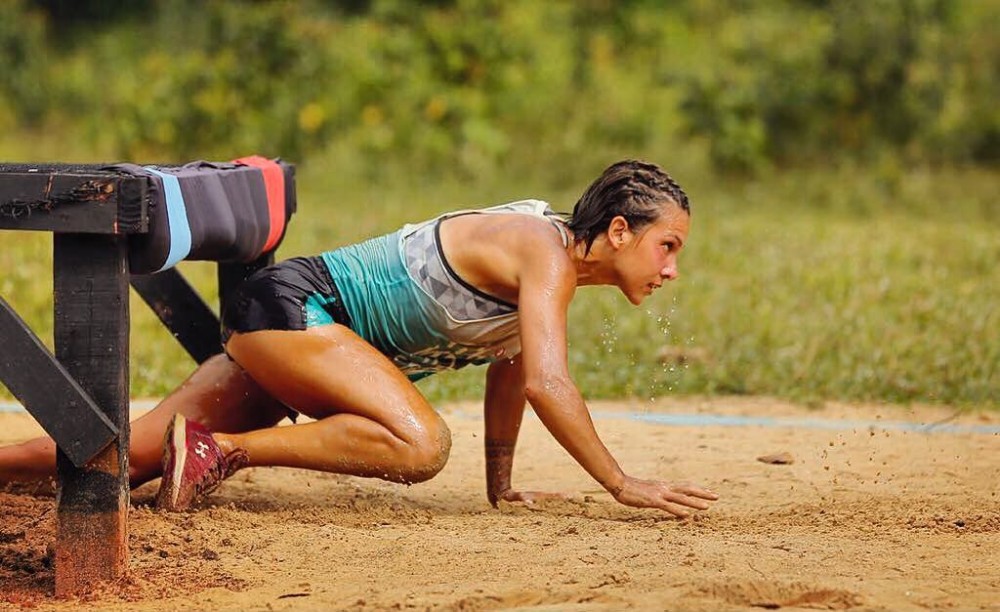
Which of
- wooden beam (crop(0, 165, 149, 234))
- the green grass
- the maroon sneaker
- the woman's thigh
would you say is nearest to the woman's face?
the woman's thigh

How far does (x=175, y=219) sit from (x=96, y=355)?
0.43 m

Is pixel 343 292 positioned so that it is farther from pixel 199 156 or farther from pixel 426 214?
pixel 199 156

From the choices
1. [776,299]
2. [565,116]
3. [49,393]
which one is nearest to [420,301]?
[49,393]

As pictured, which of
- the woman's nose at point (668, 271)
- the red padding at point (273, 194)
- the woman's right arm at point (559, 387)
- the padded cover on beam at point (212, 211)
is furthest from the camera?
the red padding at point (273, 194)

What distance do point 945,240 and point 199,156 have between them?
6645mm

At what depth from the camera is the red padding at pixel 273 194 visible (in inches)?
185

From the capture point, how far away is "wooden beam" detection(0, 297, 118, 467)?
349cm

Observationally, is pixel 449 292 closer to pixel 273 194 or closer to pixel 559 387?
pixel 559 387

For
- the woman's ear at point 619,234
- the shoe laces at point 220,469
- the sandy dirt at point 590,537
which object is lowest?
the sandy dirt at point 590,537

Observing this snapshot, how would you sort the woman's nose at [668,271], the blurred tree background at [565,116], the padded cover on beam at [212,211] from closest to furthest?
1. the padded cover on beam at [212,211]
2. the woman's nose at [668,271]
3. the blurred tree background at [565,116]

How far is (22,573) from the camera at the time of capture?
3.81 meters

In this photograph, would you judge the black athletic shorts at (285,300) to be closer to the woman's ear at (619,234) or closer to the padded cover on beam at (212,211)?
the padded cover on beam at (212,211)

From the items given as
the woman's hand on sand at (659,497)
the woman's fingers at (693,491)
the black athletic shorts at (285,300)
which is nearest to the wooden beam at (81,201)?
the black athletic shorts at (285,300)

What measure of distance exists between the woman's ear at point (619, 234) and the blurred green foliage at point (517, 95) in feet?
28.7
